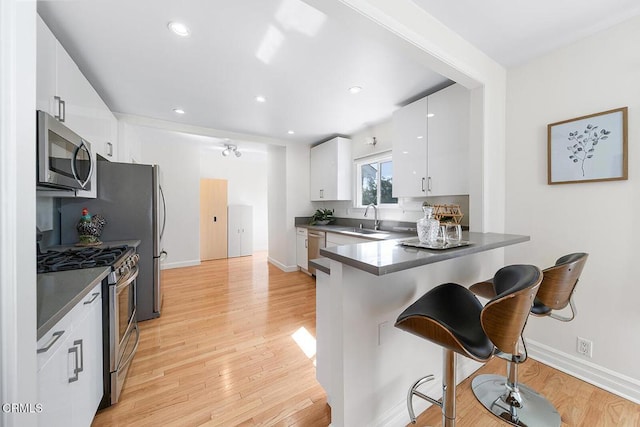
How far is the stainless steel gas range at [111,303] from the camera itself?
1.50 metres

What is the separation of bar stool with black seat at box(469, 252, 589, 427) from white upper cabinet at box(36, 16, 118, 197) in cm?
297

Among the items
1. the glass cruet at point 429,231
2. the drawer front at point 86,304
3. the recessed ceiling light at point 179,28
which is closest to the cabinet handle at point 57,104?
the recessed ceiling light at point 179,28

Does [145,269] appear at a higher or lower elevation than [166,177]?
lower

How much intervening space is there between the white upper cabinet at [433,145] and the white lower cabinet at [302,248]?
A: 2.00 metres

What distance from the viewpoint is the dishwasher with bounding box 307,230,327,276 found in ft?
12.8

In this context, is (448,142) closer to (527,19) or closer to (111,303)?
(527,19)

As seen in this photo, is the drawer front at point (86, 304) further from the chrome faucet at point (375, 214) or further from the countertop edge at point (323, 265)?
the chrome faucet at point (375, 214)

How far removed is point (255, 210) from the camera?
683cm

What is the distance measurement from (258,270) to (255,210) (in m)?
2.45

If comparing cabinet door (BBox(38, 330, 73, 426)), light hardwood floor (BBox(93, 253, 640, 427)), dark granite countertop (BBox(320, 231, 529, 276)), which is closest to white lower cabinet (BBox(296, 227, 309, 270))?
light hardwood floor (BBox(93, 253, 640, 427))

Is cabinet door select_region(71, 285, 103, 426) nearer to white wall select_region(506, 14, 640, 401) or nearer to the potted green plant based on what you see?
white wall select_region(506, 14, 640, 401)

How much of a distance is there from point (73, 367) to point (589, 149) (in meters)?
3.25

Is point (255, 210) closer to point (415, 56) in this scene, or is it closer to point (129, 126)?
point (129, 126)

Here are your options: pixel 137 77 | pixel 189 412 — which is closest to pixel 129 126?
pixel 137 77
